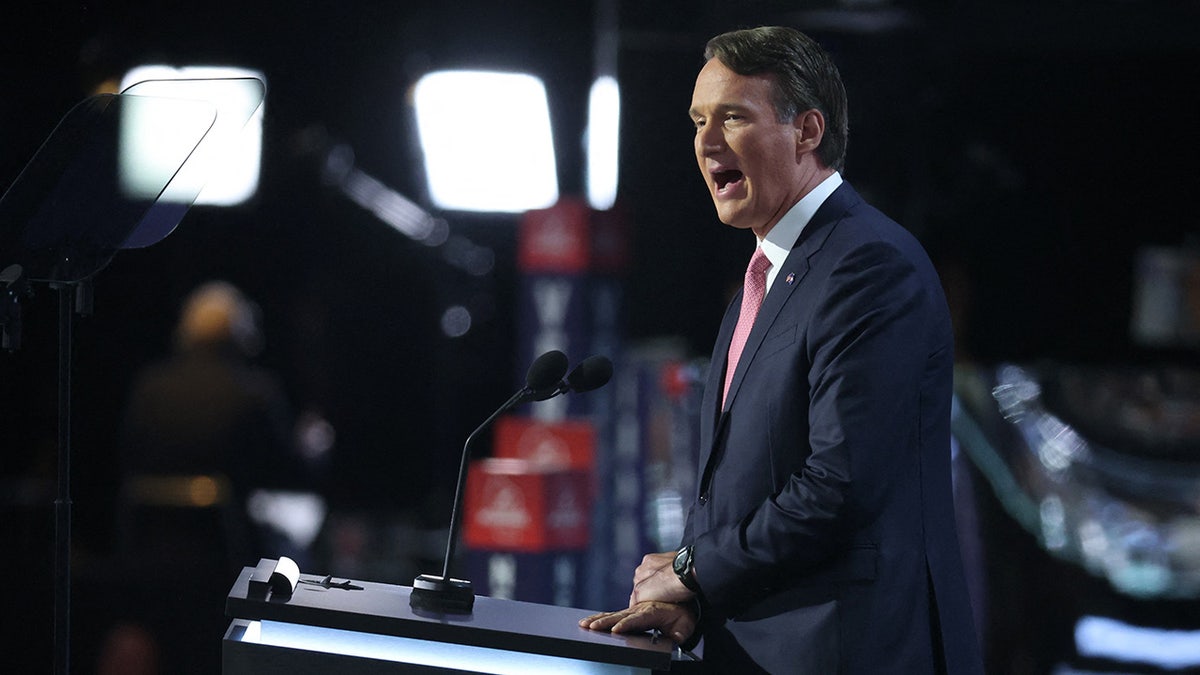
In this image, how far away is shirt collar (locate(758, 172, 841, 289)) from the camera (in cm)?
169

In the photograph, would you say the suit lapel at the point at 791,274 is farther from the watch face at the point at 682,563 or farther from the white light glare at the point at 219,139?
the white light glare at the point at 219,139

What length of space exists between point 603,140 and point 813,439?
5.10 metres

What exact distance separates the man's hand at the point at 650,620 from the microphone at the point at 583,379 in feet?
0.97

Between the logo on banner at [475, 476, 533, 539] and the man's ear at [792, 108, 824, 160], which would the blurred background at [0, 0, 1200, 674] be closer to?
the logo on banner at [475, 476, 533, 539]

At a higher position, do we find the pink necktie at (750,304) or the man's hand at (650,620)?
the pink necktie at (750,304)

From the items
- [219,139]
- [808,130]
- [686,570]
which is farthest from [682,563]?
[219,139]

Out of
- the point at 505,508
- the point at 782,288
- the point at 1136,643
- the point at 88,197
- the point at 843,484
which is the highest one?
the point at 88,197

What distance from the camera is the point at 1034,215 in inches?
275

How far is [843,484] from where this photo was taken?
1464 millimetres

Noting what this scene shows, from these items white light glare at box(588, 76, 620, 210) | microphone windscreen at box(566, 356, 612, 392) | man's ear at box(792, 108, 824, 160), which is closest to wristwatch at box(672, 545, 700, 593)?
microphone windscreen at box(566, 356, 612, 392)

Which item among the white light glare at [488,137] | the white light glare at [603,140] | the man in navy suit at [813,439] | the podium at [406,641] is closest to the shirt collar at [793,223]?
the man in navy suit at [813,439]

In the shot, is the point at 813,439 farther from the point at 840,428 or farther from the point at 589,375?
the point at 589,375

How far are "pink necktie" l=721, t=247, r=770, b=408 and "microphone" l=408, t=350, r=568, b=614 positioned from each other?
0.23 metres

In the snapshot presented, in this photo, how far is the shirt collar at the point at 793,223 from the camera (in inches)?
66.6
